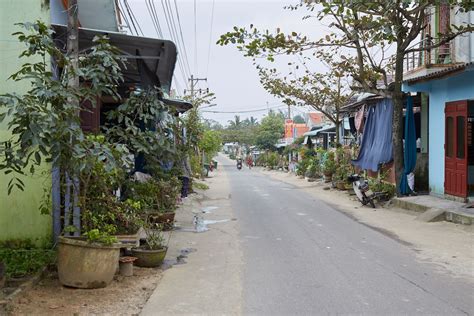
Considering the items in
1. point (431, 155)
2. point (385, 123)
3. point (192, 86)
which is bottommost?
point (431, 155)

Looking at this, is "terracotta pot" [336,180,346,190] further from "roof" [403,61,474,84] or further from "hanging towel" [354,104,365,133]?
"roof" [403,61,474,84]

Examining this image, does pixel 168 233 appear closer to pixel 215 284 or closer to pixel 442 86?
pixel 215 284

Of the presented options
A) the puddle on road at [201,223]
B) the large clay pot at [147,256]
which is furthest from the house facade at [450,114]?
the large clay pot at [147,256]

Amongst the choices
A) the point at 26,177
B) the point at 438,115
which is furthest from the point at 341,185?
the point at 26,177

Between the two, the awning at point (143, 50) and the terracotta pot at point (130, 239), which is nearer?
the terracotta pot at point (130, 239)

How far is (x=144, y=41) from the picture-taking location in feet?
25.2

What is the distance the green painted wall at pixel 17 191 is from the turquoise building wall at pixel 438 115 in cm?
1066

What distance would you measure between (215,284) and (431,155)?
34.7ft

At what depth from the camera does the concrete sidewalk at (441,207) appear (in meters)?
11.2

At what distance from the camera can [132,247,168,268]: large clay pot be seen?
7281 millimetres

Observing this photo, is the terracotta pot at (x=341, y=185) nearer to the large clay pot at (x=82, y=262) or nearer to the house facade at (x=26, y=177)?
the house facade at (x=26, y=177)

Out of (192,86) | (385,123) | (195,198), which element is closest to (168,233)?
(195,198)

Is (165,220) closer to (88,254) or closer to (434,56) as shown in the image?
(88,254)

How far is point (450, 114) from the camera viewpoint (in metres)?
13.8
